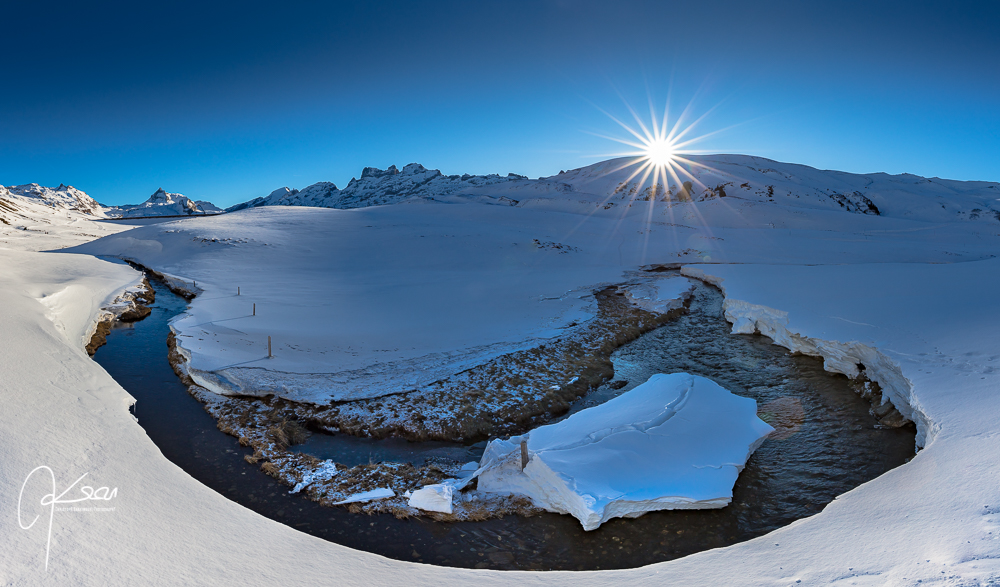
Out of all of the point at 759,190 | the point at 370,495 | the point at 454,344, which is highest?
the point at 759,190

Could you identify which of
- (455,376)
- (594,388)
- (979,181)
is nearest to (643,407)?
(594,388)

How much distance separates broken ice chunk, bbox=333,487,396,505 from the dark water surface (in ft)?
1.11

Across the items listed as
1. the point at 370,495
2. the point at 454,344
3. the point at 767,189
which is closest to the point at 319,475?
the point at 370,495

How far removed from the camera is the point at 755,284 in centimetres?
2536

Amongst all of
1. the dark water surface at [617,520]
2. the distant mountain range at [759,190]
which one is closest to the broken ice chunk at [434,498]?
the dark water surface at [617,520]

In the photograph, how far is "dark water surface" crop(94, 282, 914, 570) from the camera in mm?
8023

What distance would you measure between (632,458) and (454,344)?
30.2 feet

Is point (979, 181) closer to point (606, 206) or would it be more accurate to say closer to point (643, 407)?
point (606, 206)

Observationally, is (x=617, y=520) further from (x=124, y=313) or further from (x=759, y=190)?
(x=759, y=190)

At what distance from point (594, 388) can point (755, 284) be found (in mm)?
15335

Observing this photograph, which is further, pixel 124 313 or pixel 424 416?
pixel 124 313

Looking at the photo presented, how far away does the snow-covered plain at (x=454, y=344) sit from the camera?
18.6 ft

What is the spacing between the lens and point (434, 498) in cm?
919

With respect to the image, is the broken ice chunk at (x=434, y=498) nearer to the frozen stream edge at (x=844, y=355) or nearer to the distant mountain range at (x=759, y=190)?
the frozen stream edge at (x=844, y=355)
